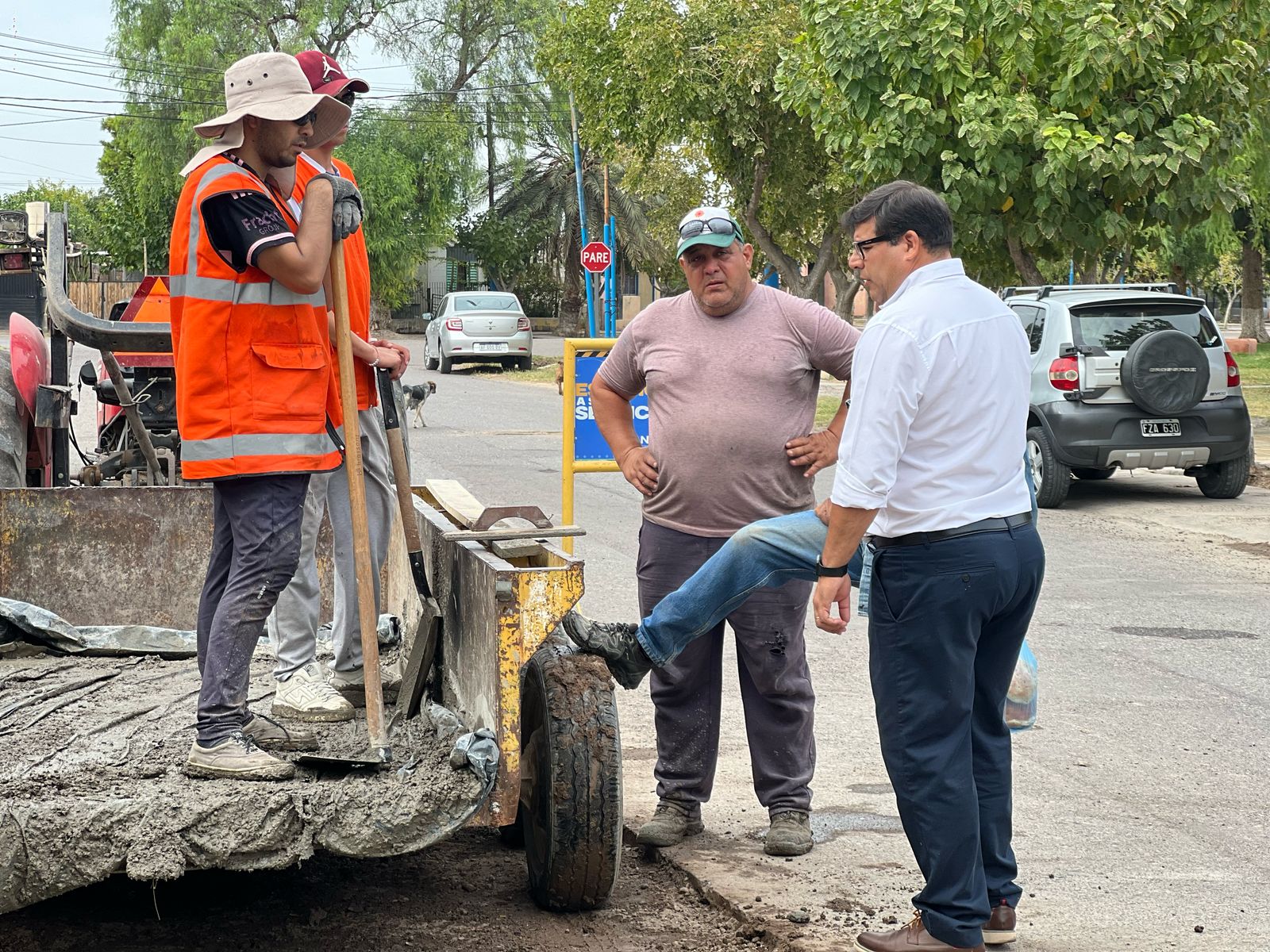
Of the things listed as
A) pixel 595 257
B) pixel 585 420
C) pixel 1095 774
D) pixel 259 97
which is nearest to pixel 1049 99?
pixel 585 420

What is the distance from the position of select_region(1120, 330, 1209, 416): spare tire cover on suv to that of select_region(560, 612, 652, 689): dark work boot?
9.42 meters

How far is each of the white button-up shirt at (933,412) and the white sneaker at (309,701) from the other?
1.65 meters

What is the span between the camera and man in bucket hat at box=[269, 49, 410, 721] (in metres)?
4.35

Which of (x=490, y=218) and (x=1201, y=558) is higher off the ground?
(x=490, y=218)

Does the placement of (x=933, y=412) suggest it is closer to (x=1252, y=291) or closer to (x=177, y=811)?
(x=177, y=811)

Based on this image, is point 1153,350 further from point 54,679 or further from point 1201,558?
point 54,679

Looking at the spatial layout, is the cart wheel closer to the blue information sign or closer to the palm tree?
the blue information sign

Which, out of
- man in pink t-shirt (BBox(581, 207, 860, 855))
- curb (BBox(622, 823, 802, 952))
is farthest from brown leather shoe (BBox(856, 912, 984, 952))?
man in pink t-shirt (BBox(581, 207, 860, 855))

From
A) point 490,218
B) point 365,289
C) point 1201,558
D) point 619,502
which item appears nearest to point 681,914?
point 365,289

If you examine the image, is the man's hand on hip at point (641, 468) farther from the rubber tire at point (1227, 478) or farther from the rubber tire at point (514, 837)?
the rubber tire at point (1227, 478)

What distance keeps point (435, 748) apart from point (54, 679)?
1755 mm

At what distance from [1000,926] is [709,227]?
2.29m

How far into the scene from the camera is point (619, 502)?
43.9 feet

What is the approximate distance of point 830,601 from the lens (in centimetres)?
380
